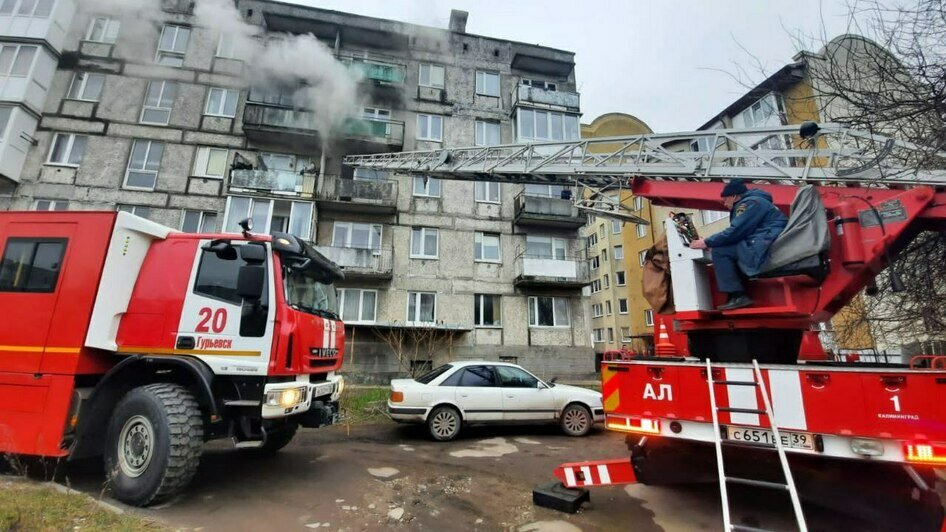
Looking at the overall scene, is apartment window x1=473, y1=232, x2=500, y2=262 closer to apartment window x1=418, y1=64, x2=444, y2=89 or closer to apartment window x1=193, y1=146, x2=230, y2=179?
apartment window x1=418, y1=64, x2=444, y2=89

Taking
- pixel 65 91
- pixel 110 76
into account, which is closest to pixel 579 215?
pixel 110 76

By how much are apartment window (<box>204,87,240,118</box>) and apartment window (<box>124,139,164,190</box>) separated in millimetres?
2687

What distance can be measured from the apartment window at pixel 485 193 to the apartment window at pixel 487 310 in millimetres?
4758

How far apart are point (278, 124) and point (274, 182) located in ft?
9.28

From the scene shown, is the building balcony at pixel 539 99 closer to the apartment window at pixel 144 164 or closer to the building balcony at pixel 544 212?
the building balcony at pixel 544 212

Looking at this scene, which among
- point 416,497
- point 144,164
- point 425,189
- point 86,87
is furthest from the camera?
point 425,189

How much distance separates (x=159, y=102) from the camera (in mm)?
18375

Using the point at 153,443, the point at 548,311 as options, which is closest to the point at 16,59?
the point at 153,443

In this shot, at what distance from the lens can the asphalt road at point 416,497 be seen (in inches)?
157

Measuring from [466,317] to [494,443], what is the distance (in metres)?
10.2

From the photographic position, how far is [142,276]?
4.96m

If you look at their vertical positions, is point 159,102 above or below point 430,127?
below

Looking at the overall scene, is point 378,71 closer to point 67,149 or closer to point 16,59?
point 67,149

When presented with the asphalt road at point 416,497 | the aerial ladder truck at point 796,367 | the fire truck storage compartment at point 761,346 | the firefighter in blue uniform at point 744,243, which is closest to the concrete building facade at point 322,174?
the asphalt road at point 416,497
